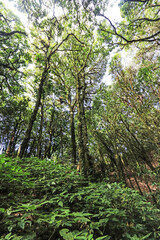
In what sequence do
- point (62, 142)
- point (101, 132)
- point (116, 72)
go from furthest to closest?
point (62, 142)
point (101, 132)
point (116, 72)

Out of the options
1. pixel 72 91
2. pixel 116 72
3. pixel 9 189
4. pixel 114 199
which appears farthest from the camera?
pixel 72 91

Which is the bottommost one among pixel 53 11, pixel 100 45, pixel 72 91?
pixel 53 11

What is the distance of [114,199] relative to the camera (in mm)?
2168

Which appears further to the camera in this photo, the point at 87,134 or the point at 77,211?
the point at 87,134

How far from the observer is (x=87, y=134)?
25.2 ft

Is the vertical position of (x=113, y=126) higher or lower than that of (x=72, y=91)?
lower

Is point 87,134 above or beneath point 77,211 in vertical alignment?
above

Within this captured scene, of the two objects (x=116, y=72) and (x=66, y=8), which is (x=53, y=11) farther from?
(x=116, y=72)

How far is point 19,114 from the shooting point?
45.0 ft

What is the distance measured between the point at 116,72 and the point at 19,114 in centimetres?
1258

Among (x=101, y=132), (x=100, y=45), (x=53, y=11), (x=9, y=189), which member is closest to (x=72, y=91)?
(x=100, y=45)

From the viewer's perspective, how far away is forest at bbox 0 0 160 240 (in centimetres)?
157

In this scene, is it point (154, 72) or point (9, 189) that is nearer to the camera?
point (9, 189)

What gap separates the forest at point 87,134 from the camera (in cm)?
157
